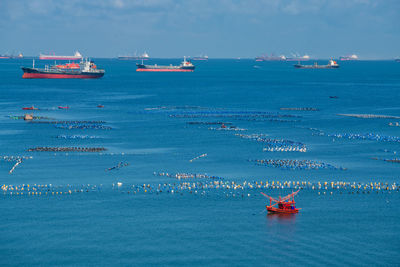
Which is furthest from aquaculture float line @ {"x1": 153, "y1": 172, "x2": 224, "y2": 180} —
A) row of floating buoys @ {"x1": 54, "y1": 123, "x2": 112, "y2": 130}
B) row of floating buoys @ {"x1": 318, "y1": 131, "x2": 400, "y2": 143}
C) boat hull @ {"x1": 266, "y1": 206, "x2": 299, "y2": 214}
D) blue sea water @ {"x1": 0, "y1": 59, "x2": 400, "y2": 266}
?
row of floating buoys @ {"x1": 54, "y1": 123, "x2": 112, "y2": 130}

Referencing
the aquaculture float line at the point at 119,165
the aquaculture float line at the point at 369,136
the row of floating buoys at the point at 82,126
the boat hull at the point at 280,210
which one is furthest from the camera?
the row of floating buoys at the point at 82,126

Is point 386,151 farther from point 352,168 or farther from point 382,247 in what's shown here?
point 382,247

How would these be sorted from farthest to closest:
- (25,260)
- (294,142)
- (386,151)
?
(294,142)
(386,151)
(25,260)

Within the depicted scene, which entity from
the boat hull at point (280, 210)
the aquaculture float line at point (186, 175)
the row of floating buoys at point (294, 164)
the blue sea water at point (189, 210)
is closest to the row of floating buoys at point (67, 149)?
the blue sea water at point (189, 210)

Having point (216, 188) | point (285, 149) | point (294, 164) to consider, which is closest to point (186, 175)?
point (216, 188)

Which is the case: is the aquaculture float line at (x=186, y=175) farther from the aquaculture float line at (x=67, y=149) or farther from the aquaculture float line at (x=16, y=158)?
the aquaculture float line at (x=16, y=158)

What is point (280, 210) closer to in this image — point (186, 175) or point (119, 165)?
point (186, 175)

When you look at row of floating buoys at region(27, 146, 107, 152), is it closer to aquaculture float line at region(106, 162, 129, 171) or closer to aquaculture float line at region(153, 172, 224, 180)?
aquaculture float line at region(106, 162, 129, 171)

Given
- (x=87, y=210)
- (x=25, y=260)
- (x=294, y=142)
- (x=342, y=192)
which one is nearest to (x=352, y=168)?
(x=342, y=192)
